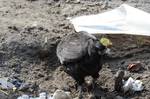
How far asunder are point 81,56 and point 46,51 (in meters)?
0.79

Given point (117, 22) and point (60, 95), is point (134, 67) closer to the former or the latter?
point (117, 22)

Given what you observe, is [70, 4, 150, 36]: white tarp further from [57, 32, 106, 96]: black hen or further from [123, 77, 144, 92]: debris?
[123, 77, 144, 92]: debris

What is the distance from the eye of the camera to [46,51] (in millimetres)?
7199

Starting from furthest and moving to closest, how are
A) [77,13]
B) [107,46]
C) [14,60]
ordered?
[77,13] < [14,60] < [107,46]

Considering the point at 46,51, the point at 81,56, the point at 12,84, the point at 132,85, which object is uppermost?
the point at 81,56

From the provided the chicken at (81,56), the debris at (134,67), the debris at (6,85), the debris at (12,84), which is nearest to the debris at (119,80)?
the chicken at (81,56)

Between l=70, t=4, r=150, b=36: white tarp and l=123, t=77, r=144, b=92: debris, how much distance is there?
0.82 metres

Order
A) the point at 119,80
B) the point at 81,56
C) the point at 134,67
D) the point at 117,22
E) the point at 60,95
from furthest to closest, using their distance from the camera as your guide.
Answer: the point at 117,22 < the point at 134,67 < the point at 119,80 < the point at 81,56 < the point at 60,95

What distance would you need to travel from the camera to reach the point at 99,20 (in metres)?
7.70

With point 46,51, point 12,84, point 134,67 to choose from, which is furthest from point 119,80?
point 12,84

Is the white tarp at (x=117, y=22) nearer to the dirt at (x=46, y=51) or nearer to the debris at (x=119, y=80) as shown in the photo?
the dirt at (x=46, y=51)

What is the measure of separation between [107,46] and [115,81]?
51 centimetres

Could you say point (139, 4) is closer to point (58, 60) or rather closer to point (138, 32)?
point (138, 32)

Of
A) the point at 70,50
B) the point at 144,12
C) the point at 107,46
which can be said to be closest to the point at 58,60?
the point at 70,50
